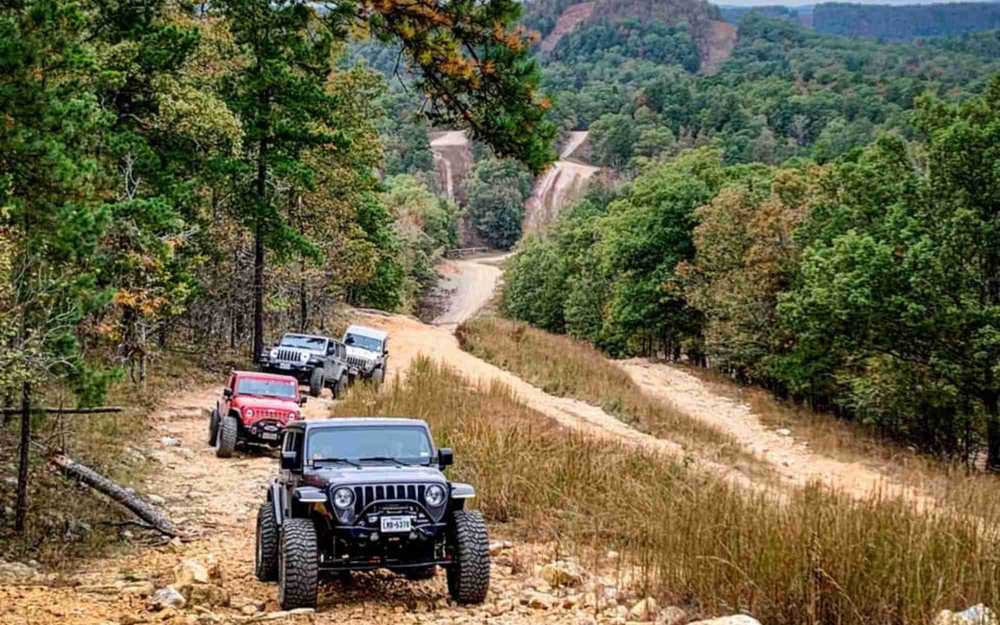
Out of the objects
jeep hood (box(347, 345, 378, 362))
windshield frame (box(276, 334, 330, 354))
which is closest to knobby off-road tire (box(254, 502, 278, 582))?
windshield frame (box(276, 334, 330, 354))

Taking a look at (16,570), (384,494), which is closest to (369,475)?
(384,494)

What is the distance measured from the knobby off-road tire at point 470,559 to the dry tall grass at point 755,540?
4.80 ft

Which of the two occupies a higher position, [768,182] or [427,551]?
[768,182]

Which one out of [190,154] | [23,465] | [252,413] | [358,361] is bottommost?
[358,361]

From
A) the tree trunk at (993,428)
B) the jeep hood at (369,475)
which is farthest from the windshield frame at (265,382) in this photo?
the tree trunk at (993,428)

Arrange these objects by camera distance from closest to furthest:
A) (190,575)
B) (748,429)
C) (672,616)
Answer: (672,616), (190,575), (748,429)

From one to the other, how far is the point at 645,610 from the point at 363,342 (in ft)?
84.8

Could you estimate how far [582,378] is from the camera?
123ft

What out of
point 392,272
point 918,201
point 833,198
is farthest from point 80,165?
point 392,272

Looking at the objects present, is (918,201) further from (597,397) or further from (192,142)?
(192,142)

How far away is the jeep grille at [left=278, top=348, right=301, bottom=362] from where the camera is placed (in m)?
28.4

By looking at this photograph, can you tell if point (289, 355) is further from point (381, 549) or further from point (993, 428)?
point (993, 428)

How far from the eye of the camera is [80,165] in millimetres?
10273

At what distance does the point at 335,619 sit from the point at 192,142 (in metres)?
19.8
